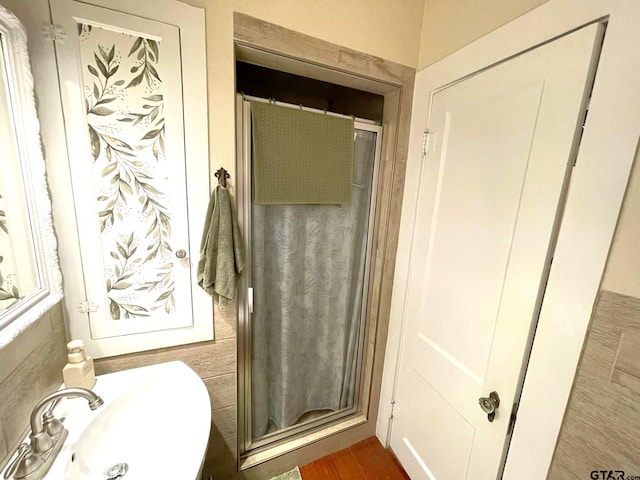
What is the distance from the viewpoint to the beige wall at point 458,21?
31.8 inches

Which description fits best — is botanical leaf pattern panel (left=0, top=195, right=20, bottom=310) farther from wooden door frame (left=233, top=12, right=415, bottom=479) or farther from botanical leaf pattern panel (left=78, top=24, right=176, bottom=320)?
wooden door frame (left=233, top=12, right=415, bottom=479)

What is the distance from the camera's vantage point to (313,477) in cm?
136

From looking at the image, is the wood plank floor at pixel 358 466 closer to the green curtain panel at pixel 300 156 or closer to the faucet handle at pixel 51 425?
the faucet handle at pixel 51 425

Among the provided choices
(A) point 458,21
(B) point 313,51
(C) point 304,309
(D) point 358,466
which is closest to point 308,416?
(D) point 358,466

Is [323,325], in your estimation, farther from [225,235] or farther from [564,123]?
[564,123]

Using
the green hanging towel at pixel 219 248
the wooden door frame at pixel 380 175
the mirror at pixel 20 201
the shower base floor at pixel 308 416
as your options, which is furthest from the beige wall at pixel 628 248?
the shower base floor at pixel 308 416

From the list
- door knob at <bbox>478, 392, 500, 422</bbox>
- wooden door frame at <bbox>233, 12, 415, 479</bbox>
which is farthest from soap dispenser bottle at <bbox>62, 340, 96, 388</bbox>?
door knob at <bbox>478, 392, 500, 422</bbox>

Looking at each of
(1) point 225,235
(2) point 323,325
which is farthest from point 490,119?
(2) point 323,325

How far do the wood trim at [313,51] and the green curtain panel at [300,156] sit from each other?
20cm

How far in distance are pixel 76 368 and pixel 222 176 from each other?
2.49 feet

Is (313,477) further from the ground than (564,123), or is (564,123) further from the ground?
(564,123)

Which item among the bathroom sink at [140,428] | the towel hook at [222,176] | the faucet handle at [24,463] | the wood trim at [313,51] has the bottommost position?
the bathroom sink at [140,428]

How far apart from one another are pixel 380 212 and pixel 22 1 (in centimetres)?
142

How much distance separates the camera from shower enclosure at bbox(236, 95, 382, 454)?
4.17 ft
